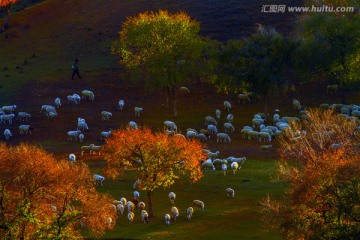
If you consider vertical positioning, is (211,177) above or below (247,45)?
below

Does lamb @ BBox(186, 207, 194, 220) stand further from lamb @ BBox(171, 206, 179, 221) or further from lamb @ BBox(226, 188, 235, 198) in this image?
lamb @ BBox(226, 188, 235, 198)

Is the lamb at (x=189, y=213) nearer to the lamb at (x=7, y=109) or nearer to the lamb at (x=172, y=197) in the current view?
the lamb at (x=172, y=197)

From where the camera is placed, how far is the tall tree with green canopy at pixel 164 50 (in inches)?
3703

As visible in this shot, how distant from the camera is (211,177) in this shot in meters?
67.9

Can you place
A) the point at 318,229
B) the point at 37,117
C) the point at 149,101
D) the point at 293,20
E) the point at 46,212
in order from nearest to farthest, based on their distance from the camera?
the point at 318,229 → the point at 46,212 → the point at 37,117 → the point at 149,101 → the point at 293,20

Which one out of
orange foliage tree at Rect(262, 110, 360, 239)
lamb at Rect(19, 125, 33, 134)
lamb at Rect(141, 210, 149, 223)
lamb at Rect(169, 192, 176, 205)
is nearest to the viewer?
orange foliage tree at Rect(262, 110, 360, 239)

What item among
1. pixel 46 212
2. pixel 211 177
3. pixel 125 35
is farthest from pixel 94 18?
pixel 46 212

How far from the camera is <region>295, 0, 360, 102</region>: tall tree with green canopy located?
95.9m

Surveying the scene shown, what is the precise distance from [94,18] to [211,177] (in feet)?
211

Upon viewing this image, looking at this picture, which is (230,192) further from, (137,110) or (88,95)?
(88,95)

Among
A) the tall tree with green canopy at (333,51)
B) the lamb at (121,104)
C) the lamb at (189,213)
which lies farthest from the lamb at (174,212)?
the tall tree with green canopy at (333,51)

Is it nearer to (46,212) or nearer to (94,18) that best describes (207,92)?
(94,18)

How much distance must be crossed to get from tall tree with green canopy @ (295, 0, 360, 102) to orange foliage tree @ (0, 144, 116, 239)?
170ft

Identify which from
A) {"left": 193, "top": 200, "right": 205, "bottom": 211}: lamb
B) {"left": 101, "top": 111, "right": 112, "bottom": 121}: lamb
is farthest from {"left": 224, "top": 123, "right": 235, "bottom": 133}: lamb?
{"left": 193, "top": 200, "right": 205, "bottom": 211}: lamb
